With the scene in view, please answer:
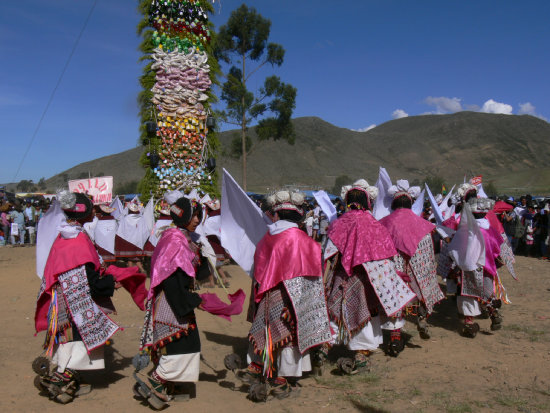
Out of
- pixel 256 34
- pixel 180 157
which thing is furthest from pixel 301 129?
pixel 180 157

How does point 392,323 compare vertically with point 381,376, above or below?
above

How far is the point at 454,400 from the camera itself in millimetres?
4156

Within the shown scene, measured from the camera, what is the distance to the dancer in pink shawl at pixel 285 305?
4.23 meters

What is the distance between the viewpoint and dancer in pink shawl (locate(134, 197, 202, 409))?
388cm

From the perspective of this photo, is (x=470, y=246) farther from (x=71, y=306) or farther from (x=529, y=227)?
(x=529, y=227)

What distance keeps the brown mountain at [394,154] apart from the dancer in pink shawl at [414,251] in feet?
233

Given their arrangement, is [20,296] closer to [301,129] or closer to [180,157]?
[180,157]

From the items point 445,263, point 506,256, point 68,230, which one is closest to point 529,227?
point 506,256

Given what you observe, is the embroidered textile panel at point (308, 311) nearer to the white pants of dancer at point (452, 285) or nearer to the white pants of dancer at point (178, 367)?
the white pants of dancer at point (178, 367)

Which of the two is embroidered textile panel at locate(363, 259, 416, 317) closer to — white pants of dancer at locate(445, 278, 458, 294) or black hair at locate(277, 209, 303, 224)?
black hair at locate(277, 209, 303, 224)

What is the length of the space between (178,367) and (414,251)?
10.8 ft

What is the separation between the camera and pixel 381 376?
189 inches

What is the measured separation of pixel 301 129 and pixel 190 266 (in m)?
117

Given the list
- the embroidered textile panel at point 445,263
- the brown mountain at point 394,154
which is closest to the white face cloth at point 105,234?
the embroidered textile panel at point 445,263
